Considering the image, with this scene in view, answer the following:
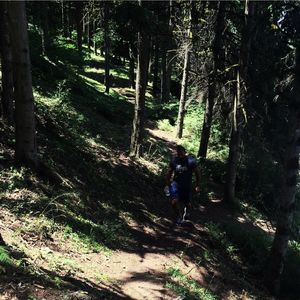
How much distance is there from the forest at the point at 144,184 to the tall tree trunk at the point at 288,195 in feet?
0.09

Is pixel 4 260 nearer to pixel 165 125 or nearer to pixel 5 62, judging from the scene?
pixel 5 62

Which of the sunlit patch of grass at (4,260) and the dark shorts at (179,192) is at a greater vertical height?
the sunlit patch of grass at (4,260)

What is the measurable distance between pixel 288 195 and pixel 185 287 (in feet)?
11.0

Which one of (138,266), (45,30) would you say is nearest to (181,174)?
(138,266)

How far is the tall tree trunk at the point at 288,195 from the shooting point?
9148 mm

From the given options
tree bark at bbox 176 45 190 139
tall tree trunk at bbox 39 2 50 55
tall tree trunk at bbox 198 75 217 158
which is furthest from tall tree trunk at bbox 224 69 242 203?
tall tree trunk at bbox 39 2 50 55

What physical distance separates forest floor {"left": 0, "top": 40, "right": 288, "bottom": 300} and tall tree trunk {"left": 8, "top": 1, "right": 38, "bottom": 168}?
0.42 meters

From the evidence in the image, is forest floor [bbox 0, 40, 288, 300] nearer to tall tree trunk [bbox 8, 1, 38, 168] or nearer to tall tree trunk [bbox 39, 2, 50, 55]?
tall tree trunk [bbox 8, 1, 38, 168]

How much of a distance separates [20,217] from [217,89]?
11.5 m

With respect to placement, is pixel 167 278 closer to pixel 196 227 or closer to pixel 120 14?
pixel 196 227

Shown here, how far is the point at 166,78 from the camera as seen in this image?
30.6 metres

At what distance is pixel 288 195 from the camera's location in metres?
9.50

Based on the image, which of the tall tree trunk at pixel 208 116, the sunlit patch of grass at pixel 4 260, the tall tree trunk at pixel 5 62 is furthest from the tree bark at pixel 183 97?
the sunlit patch of grass at pixel 4 260

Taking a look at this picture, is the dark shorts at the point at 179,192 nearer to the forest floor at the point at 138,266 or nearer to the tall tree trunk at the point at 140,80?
the forest floor at the point at 138,266
